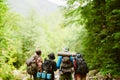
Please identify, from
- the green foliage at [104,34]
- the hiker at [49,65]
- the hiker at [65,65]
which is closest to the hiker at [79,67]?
the hiker at [65,65]

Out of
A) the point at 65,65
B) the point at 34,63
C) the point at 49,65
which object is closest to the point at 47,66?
the point at 49,65

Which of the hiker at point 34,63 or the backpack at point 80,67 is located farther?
the backpack at point 80,67

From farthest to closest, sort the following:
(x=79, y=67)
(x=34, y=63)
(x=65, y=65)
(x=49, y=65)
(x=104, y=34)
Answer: (x=104, y=34)
(x=79, y=67)
(x=34, y=63)
(x=65, y=65)
(x=49, y=65)

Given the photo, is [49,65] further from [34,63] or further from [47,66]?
[34,63]

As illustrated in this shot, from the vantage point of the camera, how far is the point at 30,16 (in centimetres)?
3725

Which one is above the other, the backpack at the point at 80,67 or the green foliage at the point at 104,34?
the green foliage at the point at 104,34

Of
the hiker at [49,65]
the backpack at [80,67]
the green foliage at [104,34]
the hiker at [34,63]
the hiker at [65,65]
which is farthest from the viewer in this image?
the green foliage at [104,34]

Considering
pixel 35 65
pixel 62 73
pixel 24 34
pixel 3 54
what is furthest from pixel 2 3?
pixel 24 34

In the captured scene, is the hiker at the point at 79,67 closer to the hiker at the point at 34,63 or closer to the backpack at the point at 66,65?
the backpack at the point at 66,65

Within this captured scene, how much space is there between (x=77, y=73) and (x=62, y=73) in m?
0.81

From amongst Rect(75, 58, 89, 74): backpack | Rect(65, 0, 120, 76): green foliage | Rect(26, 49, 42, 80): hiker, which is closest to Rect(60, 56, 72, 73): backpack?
Rect(75, 58, 89, 74): backpack

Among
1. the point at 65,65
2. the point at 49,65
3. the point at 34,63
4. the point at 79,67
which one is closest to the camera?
the point at 49,65

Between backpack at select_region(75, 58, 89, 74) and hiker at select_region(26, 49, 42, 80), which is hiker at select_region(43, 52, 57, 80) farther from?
backpack at select_region(75, 58, 89, 74)

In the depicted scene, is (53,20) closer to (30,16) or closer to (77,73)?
(30,16)
